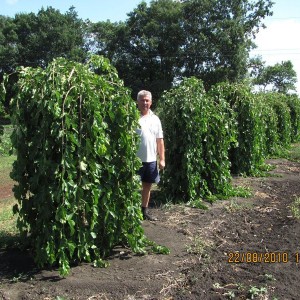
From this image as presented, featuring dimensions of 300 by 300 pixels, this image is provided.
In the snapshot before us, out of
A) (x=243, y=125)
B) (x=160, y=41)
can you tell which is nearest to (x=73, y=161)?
(x=243, y=125)

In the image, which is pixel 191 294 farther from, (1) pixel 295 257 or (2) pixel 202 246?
(1) pixel 295 257

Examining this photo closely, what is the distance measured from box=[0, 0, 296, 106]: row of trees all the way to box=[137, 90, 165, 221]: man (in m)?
31.8

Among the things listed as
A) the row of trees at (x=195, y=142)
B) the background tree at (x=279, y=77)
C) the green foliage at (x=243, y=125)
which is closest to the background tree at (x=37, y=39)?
the background tree at (x=279, y=77)

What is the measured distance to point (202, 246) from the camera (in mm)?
4891

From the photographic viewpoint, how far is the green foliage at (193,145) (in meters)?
6.94

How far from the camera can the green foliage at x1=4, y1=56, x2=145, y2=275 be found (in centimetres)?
385

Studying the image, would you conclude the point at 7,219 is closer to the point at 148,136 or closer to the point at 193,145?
the point at 148,136

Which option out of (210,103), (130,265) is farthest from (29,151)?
(210,103)

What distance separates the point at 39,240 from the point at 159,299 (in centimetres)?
135

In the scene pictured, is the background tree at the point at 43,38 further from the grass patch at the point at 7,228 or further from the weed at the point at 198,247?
the weed at the point at 198,247

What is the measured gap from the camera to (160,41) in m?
40.2

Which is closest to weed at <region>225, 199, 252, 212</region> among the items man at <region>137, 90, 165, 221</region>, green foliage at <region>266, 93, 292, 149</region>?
man at <region>137, 90, 165, 221</region>

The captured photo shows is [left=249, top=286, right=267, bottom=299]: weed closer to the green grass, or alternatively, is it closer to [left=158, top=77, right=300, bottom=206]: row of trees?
the green grass

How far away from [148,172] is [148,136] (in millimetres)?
537
